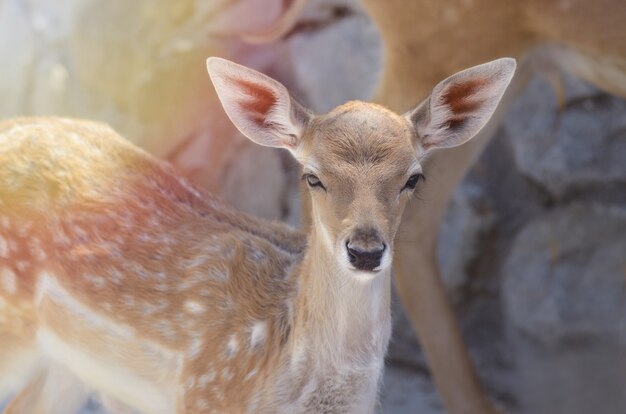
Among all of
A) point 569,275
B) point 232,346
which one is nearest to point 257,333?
point 232,346

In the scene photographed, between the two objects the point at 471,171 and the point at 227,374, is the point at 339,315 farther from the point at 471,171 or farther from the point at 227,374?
the point at 471,171

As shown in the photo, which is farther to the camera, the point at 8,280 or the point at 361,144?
the point at 8,280

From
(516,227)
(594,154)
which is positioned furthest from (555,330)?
(594,154)

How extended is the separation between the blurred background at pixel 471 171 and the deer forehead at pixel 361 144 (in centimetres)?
181

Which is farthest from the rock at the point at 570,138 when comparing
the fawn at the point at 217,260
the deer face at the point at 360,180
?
the deer face at the point at 360,180

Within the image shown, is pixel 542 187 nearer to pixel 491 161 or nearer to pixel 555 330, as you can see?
pixel 491 161

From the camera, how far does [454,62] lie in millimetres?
3510

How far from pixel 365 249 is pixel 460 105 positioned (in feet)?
1.83

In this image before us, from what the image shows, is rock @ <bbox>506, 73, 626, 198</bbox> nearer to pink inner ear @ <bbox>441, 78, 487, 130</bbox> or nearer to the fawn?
the fawn

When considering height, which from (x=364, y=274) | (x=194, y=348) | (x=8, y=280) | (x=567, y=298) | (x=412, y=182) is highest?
(x=412, y=182)

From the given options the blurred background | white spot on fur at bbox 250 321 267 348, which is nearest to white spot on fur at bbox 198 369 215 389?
white spot on fur at bbox 250 321 267 348

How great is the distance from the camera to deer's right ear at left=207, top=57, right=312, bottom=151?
2.54 metres

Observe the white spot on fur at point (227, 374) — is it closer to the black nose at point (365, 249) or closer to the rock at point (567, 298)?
the black nose at point (365, 249)

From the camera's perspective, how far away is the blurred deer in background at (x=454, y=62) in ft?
11.2
